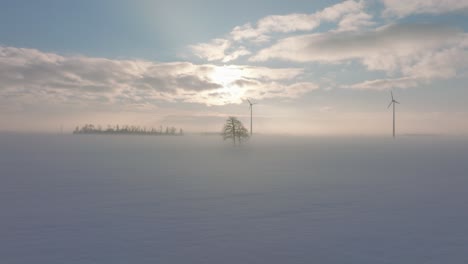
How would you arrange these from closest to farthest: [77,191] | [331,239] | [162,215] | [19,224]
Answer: [331,239] < [19,224] < [162,215] < [77,191]

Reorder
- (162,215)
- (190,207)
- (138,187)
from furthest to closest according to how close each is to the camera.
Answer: (138,187)
(190,207)
(162,215)

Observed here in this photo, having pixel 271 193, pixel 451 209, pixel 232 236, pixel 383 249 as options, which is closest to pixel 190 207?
pixel 232 236

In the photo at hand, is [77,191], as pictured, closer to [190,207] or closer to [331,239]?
[190,207]

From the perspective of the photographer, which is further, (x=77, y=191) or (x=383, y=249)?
(x=77, y=191)

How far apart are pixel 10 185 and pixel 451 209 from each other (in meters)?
32.2

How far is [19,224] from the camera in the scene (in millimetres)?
14766

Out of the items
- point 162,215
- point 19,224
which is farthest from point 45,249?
point 162,215

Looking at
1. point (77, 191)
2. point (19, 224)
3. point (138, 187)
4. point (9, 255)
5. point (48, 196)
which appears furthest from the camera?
point (138, 187)

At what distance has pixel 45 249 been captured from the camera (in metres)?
11.6

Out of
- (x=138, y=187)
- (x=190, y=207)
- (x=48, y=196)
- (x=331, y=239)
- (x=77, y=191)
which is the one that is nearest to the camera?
(x=331, y=239)

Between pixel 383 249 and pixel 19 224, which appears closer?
pixel 383 249

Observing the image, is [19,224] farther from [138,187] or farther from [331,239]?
[331,239]

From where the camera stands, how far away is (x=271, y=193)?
22.5m

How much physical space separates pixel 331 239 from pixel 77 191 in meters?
18.9
